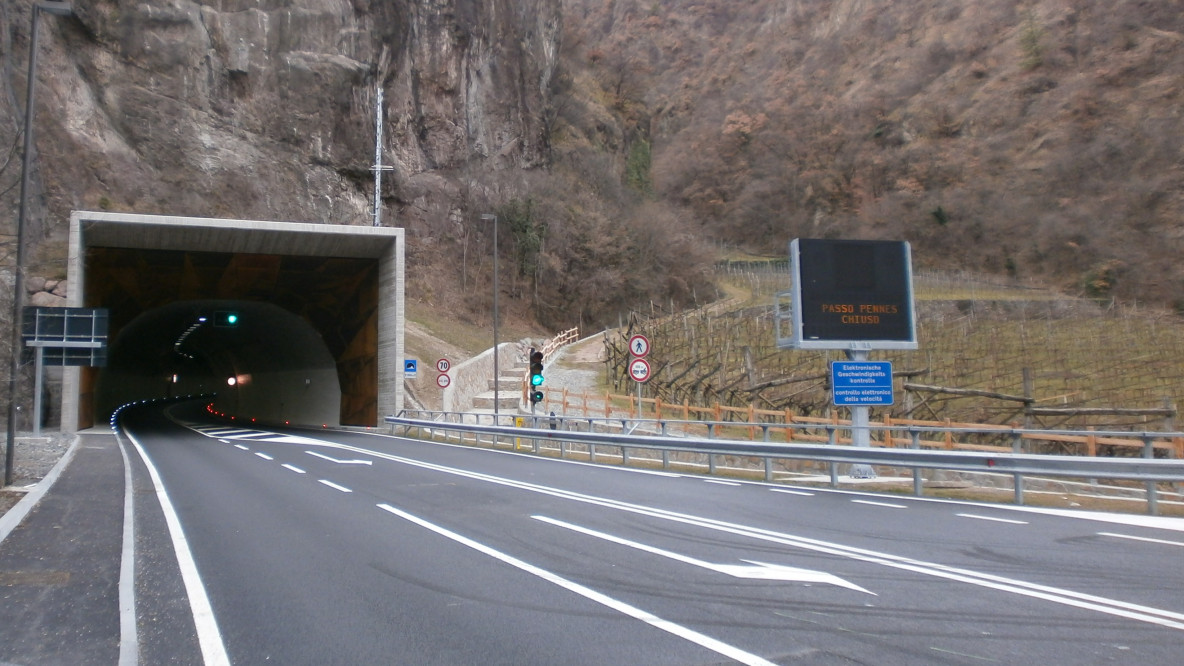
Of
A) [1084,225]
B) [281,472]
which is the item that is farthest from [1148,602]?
[1084,225]

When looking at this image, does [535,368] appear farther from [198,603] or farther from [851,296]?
[198,603]

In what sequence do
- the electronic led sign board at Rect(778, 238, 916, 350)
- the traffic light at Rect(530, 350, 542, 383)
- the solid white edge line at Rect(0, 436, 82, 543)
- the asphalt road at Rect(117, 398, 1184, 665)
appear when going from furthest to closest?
the traffic light at Rect(530, 350, 542, 383) → the electronic led sign board at Rect(778, 238, 916, 350) → the solid white edge line at Rect(0, 436, 82, 543) → the asphalt road at Rect(117, 398, 1184, 665)

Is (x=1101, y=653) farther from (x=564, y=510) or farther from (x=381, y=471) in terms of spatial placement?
(x=381, y=471)

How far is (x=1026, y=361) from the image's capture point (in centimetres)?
3812

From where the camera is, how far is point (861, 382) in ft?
54.9

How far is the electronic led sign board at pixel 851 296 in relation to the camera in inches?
677

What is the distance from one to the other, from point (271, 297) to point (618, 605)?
37742mm

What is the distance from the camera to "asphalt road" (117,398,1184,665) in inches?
216

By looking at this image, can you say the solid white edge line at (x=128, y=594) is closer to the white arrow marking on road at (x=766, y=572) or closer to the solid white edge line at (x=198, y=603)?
the solid white edge line at (x=198, y=603)

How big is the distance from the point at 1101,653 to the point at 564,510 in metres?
7.45

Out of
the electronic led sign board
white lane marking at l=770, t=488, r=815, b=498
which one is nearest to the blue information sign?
the electronic led sign board

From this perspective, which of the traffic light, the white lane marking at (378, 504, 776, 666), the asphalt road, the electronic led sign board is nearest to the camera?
the white lane marking at (378, 504, 776, 666)

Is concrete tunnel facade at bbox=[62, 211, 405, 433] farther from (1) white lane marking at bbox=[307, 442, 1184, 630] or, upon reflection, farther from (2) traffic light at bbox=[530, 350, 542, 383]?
(1) white lane marking at bbox=[307, 442, 1184, 630]

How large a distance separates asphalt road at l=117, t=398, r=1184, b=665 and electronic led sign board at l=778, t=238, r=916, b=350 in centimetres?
443
